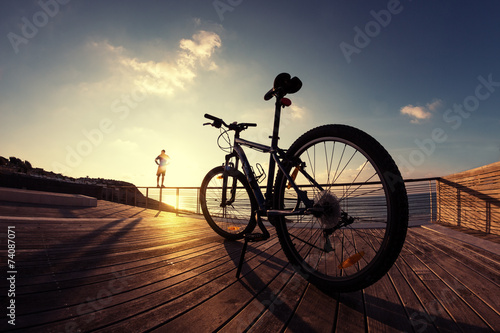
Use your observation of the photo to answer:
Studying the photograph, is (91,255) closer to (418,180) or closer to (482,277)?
(482,277)

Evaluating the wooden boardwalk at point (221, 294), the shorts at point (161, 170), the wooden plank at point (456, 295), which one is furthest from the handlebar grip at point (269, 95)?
the shorts at point (161, 170)

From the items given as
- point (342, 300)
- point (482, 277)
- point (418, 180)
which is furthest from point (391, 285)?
point (418, 180)

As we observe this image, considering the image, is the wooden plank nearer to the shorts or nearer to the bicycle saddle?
the bicycle saddle

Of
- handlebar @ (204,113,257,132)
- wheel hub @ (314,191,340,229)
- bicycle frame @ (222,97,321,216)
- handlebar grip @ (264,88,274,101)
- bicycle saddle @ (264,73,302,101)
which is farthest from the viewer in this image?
handlebar @ (204,113,257,132)

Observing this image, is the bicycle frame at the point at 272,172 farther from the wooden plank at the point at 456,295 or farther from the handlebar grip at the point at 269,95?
the wooden plank at the point at 456,295

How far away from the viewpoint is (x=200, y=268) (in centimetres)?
165

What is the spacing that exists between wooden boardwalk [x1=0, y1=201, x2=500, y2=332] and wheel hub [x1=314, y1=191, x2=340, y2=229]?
0.40 metres

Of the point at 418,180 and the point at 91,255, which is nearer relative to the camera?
the point at 91,255

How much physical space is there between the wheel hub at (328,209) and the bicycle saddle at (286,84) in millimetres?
850

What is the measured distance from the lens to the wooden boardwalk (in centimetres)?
94

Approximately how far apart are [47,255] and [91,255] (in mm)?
282

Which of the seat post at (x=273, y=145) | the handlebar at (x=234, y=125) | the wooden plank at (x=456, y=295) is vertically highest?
the handlebar at (x=234, y=125)

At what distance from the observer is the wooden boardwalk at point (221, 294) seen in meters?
0.94

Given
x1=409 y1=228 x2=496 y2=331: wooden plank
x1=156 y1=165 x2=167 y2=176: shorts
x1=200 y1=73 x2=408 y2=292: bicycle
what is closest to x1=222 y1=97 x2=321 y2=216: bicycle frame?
x1=200 y1=73 x2=408 y2=292: bicycle
